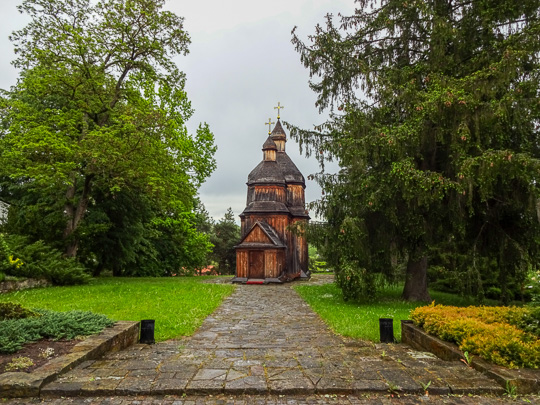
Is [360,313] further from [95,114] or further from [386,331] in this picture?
[95,114]

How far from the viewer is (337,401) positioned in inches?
168

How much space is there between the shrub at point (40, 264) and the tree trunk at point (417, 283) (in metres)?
13.9

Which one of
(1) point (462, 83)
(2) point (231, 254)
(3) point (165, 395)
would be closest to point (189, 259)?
(2) point (231, 254)

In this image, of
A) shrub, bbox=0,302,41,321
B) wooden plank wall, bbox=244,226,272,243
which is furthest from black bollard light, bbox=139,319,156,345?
wooden plank wall, bbox=244,226,272,243

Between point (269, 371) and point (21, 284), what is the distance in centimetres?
1384

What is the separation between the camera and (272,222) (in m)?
24.8

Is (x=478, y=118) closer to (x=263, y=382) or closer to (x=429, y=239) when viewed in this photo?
(x=429, y=239)

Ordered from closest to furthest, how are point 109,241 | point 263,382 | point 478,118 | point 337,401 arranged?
point 337,401
point 263,382
point 478,118
point 109,241

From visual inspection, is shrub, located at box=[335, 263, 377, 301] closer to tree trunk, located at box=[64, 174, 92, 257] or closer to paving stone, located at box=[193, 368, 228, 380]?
paving stone, located at box=[193, 368, 228, 380]

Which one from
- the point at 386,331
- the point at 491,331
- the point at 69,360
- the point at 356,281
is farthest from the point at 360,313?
the point at 69,360

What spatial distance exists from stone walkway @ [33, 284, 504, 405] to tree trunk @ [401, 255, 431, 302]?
670 cm

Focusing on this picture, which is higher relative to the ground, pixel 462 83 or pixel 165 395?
pixel 462 83

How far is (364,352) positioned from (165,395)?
3.32m

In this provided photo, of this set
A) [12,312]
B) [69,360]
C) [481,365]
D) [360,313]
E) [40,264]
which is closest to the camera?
[481,365]
